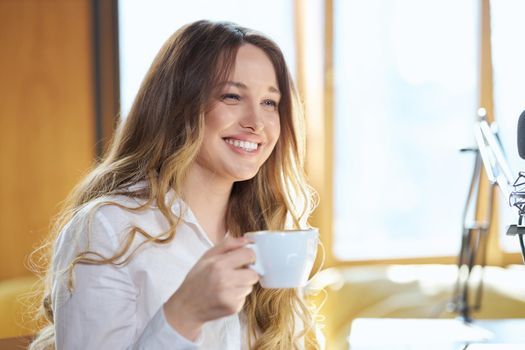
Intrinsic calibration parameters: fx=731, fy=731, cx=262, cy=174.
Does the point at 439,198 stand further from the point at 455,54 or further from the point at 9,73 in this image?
the point at 9,73

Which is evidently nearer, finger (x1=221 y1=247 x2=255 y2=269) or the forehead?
finger (x1=221 y1=247 x2=255 y2=269)

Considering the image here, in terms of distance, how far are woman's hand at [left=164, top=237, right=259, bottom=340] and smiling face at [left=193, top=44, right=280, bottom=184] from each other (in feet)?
1.44

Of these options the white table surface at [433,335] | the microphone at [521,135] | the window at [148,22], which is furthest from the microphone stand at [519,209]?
the window at [148,22]

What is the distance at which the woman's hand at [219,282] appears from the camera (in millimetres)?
907

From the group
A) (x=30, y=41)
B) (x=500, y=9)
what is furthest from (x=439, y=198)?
(x=30, y=41)

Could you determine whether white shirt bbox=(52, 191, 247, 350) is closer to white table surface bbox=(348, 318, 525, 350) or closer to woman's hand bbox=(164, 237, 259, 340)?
woman's hand bbox=(164, 237, 259, 340)

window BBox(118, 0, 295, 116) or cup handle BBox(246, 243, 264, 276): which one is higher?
window BBox(118, 0, 295, 116)

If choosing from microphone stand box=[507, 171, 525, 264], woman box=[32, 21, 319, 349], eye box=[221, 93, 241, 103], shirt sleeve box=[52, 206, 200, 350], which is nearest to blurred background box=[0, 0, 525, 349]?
woman box=[32, 21, 319, 349]

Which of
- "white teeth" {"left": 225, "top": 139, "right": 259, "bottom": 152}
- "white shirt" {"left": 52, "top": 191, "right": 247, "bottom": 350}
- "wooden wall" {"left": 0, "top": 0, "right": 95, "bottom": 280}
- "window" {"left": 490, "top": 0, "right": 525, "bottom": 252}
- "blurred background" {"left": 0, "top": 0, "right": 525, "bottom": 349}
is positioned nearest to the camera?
"white shirt" {"left": 52, "top": 191, "right": 247, "bottom": 350}

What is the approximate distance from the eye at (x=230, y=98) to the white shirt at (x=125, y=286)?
0.20 m

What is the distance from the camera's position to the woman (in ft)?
3.80

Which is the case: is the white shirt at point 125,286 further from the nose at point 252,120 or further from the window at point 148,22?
the window at point 148,22

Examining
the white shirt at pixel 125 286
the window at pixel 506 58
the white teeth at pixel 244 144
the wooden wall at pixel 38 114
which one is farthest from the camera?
the window at pixel 506 58

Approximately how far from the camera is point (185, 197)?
140 centimetres
